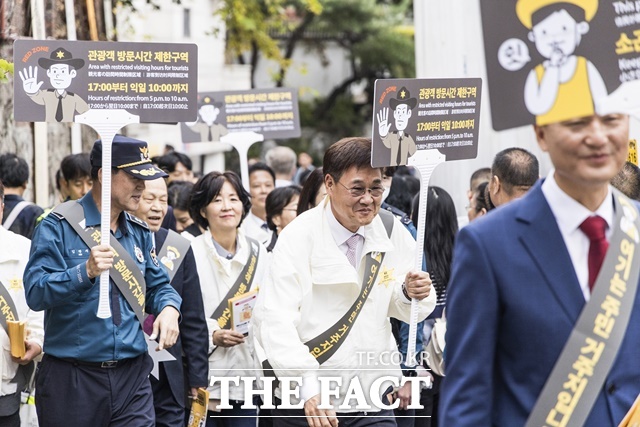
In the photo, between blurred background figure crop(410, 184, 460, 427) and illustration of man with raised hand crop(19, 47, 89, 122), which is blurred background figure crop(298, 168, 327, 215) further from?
illustration of man with raised hand crop(19, 47, 89, 122)

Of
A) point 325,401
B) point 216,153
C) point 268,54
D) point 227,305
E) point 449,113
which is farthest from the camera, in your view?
point 216,153

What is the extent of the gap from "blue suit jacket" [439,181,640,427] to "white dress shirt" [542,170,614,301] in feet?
0.09

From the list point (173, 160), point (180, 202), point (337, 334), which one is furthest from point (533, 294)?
point (173, 160)

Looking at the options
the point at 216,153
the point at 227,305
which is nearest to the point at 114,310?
the point at 227,305

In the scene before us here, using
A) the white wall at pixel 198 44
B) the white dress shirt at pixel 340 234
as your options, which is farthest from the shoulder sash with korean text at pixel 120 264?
the white wall at pixel 198 44

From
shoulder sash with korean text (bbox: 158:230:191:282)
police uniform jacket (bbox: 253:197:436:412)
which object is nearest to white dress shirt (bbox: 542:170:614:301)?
police uniform jacket (bbox: 253:197:436:412)

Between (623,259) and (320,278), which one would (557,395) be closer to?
(623,259)

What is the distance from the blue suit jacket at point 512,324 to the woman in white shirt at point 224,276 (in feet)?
13.7

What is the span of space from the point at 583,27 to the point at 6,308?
4.40 meters

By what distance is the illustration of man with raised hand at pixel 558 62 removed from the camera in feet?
11.7

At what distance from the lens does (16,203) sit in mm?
9594

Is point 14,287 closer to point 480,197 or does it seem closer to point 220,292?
point 220,292

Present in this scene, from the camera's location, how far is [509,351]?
3643 millimetres

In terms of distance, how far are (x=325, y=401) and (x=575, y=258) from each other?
2.44 meters
